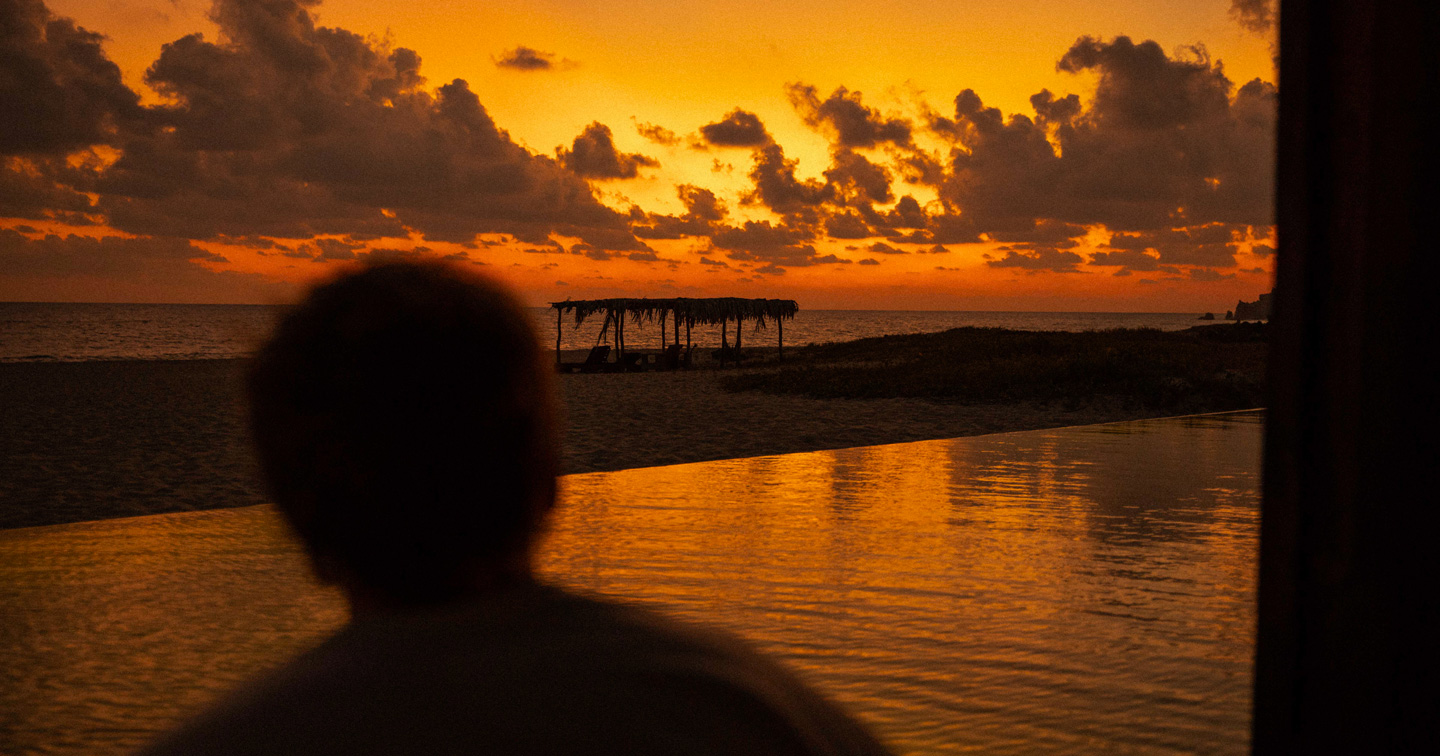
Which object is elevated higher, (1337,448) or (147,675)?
(1337,448)

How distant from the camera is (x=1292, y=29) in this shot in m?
0.88

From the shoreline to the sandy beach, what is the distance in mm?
19

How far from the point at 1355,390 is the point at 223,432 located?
13926 mm

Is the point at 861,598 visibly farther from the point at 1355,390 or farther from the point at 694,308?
the point at 694,308

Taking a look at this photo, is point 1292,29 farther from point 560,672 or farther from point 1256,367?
point 1256,367

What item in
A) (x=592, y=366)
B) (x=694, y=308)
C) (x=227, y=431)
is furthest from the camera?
(x=694, y=308)

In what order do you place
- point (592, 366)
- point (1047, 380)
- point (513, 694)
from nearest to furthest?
1. point (513, 694)
2. point (1047, 380)
3. point (592, 366)

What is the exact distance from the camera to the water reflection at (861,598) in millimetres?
3471

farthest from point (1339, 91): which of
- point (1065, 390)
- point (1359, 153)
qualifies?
point (1065, 390)

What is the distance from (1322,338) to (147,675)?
4.33 meters

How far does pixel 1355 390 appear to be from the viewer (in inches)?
32.5

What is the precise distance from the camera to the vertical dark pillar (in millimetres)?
808

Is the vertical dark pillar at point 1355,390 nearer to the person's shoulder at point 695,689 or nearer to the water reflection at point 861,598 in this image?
the person's shoulder at point 695,689

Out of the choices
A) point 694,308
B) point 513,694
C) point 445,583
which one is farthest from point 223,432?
point 694,308
